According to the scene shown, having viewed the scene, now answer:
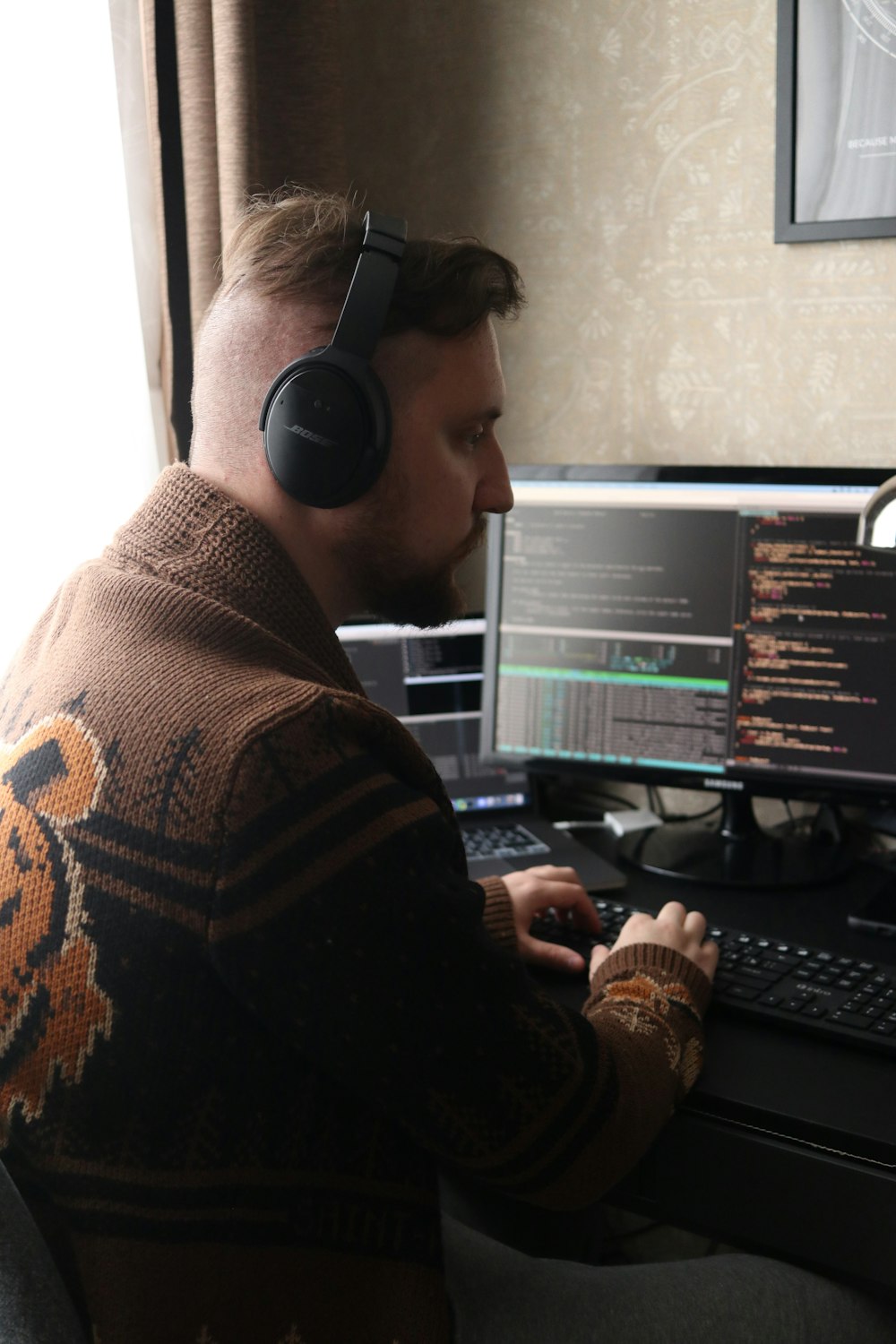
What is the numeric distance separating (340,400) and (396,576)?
170 mm

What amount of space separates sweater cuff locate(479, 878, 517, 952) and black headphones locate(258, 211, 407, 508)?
430 millimetres

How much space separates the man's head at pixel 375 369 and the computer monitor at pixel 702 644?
0.48 m

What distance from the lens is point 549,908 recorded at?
47.8 inches

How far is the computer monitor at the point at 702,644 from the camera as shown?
136 cm

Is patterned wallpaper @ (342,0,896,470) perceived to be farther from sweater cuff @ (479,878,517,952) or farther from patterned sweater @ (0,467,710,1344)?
patterned sweater @ (0,467,710,1344)

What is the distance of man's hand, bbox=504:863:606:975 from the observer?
3.75 feet

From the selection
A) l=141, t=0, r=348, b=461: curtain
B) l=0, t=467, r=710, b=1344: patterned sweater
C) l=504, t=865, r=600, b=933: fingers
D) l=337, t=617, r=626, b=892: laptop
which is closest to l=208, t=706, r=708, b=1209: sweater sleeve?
l=0, t=467, r=710, b=1344: patterned sweater

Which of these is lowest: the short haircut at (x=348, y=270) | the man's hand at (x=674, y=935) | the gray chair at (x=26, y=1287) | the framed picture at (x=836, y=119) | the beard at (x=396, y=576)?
the man's hand at (x=674, y=935)

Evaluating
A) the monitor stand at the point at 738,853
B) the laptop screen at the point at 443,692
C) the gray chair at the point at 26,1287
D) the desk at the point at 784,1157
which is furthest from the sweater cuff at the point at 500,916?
the gray chair at the point at 26,1287

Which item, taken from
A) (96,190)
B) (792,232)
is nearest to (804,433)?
(792,232)

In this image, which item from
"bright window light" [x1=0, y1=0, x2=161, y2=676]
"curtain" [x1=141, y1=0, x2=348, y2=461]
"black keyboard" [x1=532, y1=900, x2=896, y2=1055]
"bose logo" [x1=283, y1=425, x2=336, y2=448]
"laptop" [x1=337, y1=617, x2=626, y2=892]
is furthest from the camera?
"laptop" [x1=337, y1=617, x2=626, y2=892]

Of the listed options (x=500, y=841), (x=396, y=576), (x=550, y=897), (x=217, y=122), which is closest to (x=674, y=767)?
(x=500, y=841)

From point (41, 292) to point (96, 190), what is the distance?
0.14 metres

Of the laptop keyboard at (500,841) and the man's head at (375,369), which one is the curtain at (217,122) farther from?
the laptop keyboard at (500,841)
